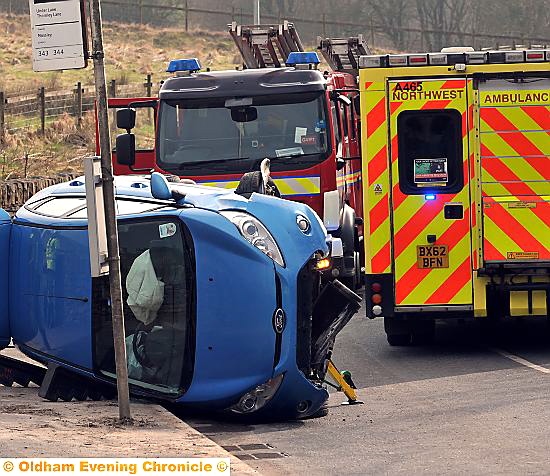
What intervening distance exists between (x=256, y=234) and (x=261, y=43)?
534 inches

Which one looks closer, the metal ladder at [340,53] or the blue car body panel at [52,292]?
the blue car body panel at [52,292]

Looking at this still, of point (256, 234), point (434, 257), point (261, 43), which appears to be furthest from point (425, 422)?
point (261, 43)

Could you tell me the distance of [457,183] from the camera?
13.1 meters

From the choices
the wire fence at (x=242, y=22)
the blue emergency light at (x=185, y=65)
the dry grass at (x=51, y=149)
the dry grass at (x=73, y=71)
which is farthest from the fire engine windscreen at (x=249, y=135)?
the wire fence at (x=242, y=22)

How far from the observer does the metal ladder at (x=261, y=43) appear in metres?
22.5

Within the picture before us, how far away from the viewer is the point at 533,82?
42.2 feet

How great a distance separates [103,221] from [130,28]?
61.2 m

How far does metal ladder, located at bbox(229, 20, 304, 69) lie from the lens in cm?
2245

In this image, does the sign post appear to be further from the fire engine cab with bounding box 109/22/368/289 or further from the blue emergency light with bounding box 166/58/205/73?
the blue emergency light with bounding box 166/58/205/73

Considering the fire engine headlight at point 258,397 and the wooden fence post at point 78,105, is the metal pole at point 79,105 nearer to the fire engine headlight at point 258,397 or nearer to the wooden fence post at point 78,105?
the wooden fence post at point 78,105

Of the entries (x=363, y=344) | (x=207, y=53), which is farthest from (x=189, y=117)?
(x=207, y=53)

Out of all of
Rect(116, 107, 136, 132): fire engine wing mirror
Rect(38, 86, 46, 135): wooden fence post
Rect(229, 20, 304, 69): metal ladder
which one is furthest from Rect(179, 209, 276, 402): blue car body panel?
Rect(38, 86, 46, 135): wooden fence post

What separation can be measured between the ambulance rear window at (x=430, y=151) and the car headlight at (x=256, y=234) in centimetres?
397

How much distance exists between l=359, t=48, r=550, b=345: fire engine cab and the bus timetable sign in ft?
15.9
